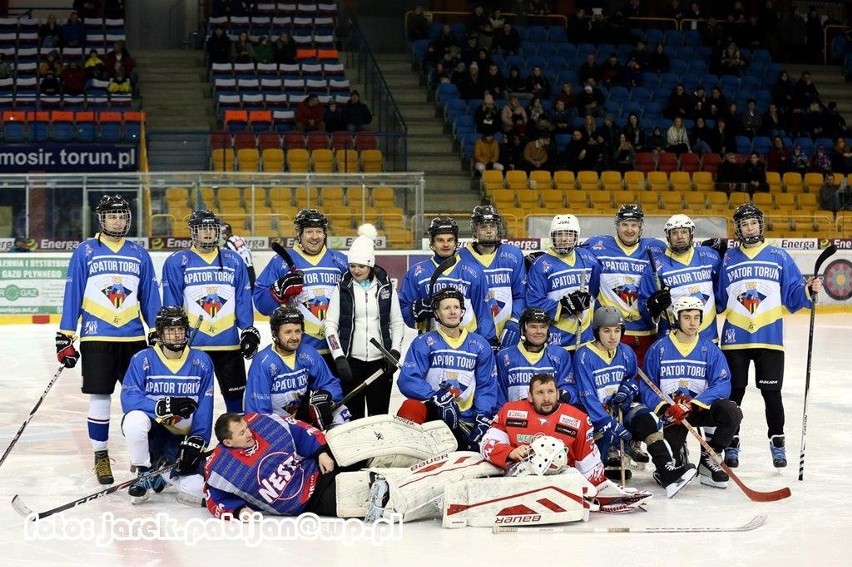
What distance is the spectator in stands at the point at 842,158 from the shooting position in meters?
19.5

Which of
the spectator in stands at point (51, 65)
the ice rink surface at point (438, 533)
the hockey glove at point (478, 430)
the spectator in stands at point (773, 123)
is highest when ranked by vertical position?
the spectator in stands at point (51, 65)

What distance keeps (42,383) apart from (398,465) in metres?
4.88

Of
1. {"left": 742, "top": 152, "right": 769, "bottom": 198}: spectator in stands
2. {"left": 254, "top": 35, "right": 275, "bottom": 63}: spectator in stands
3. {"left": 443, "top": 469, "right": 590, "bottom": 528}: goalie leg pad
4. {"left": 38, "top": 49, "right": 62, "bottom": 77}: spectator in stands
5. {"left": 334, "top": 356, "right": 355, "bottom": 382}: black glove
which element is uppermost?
{"left": 254, "top": 35, "right": 275, "bottom": 63}: spectator in stands

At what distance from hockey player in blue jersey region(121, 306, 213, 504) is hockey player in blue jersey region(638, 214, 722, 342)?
7.97 feet

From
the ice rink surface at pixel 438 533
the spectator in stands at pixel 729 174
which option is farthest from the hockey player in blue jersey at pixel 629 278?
the spectator in stands at pixel 729 174

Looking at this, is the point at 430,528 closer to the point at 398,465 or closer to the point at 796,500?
the point at 398,465

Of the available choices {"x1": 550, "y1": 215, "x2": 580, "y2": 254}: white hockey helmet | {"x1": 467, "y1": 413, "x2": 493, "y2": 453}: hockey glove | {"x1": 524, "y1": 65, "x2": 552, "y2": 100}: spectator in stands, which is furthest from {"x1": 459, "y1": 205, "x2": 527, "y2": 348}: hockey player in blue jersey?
{"x1": 524, "y1": 65, "x2": 552, "y2": 100}: spectator in stands

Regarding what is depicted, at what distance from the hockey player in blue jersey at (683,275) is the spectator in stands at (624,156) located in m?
11.3

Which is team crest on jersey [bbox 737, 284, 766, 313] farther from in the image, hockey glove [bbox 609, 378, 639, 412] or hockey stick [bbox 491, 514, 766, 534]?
hockey stick [bbox 491, 514, 766, 534]

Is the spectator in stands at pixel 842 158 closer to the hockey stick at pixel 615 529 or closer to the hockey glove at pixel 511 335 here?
the hockey glove at pixel 511 335

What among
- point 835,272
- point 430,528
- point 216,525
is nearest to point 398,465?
point 430,528

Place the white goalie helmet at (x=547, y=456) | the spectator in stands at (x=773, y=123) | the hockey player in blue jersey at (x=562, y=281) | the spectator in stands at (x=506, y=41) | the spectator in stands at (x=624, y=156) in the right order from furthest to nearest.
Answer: the spectator in stands at (x=506, y=41)
the spectator in stands at (x=773, y=123)
the spectator in stands at (x=624, y=156)
the hockey player in blue jersey at (x=562, y=281)
the white goalie helmet at (x=547, y=456)

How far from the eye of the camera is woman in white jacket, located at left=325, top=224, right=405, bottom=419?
22.1ft

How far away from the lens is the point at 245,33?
19.3 metres
